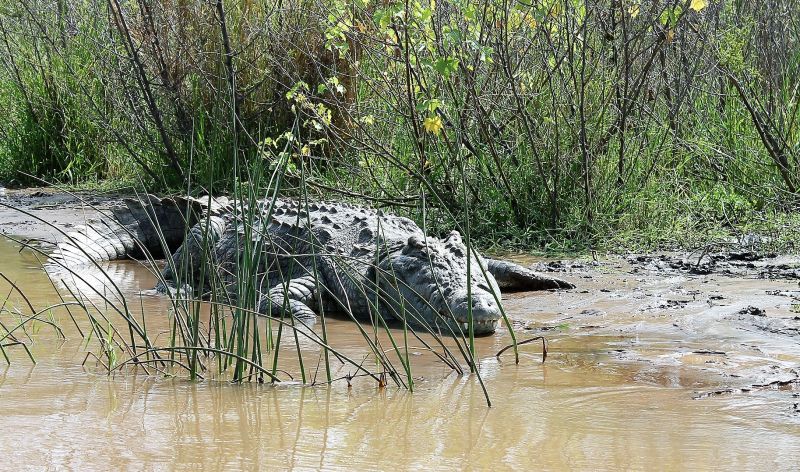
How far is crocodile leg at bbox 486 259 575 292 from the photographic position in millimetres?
5215

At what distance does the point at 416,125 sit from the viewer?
658 cm

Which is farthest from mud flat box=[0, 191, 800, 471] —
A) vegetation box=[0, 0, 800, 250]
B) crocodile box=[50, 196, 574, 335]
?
vegetation box=[0, 0, 800, 250]

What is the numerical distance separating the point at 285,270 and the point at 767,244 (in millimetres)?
2884

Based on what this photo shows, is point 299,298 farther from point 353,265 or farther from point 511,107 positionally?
point 511,107

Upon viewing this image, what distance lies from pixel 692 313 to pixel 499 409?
1.77 m

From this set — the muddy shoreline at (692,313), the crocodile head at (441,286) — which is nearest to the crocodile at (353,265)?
the crocodile head at (441,286)

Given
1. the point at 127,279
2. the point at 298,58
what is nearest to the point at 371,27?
the point at 298,58

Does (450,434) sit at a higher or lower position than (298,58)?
lower

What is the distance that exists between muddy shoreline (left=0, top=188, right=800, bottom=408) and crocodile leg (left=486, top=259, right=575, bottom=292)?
14 centimetres

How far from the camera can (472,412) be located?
9.43 feet

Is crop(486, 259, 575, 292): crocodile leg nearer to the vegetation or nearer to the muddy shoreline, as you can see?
the muddy shoreline

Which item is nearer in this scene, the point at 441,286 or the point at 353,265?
the point at 441,286

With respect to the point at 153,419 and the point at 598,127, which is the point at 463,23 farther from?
the point at 153,419

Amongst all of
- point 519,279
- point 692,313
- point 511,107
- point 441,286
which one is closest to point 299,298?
point 441,286
